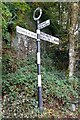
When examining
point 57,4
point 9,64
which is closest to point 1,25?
point 9,64

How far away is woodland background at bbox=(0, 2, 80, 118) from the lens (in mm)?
5535

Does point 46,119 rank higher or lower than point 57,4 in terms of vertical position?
lower

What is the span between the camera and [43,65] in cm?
759

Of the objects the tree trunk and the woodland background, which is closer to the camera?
the woodland background

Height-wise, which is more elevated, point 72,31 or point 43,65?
point 72,31

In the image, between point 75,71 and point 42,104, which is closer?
point 42,104

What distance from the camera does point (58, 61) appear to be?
27.1 feet

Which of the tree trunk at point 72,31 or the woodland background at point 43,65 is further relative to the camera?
the tree trunk at point 72,31

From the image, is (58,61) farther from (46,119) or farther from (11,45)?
(46,119)

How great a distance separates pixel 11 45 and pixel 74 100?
9.15 ft

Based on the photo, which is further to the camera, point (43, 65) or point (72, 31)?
point (43, 65)

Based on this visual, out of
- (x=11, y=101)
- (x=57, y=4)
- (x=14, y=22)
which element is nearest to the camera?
(x=11, y=101)

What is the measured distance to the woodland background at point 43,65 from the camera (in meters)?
5.54

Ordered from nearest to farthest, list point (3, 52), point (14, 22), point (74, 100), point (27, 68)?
1. point (74, 100)
2. point (27, 68)
3. point (3, 52)
4. point (14, 22)
